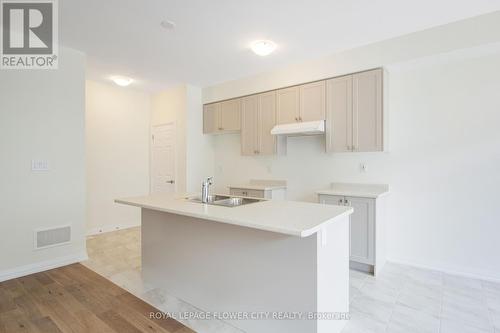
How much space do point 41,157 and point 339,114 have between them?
11.9ft

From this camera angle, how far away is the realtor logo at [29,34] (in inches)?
97.9

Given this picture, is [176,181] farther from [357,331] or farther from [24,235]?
[357,331]

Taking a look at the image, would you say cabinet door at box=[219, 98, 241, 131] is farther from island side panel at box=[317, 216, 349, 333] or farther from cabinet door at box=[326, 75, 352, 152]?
island side panel at box=[317, 216, 349, 333]

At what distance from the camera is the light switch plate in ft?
10.1

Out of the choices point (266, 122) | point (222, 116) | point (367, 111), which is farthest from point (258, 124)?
point (367, 111)

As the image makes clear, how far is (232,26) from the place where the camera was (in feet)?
9.08

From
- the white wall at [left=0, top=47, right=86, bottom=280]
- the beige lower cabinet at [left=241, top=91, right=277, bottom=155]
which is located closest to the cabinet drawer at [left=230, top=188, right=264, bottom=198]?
the beige lower cabinet at [left=241, top=91, right=277, bottom=155]

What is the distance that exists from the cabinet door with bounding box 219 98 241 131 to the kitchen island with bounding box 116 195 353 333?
2.24 m

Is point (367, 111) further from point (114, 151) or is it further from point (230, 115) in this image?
point (114, 151)

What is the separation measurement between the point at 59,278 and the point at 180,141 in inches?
106

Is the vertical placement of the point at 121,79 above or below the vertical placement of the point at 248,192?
above

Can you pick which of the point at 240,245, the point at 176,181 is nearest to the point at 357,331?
the point at 240,245

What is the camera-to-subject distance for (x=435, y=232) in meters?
3.07

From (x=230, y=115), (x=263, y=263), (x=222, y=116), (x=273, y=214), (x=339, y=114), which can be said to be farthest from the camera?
(x=222, y=116)
